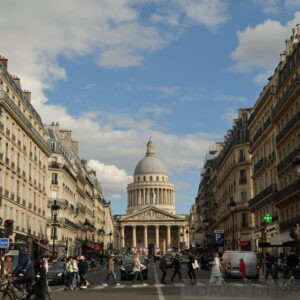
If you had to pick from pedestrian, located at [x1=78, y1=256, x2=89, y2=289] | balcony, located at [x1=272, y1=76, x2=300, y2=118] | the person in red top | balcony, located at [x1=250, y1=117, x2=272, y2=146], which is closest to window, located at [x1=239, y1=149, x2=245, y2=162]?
balcony, located at [x1=250, y1=117, x2=272, y2=146]

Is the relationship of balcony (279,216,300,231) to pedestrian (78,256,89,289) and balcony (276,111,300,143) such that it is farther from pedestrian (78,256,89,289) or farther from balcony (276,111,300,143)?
pedestrian (78,256,89,289)

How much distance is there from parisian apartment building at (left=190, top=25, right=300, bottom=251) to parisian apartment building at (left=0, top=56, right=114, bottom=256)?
16142 millimetres

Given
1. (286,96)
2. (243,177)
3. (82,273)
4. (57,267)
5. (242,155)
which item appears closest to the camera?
(82,273)

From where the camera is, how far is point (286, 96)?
4150 centimetres

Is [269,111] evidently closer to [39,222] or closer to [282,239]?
[282,239]

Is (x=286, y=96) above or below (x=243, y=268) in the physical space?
above

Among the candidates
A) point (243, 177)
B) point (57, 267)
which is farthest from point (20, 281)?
point (243, 177)

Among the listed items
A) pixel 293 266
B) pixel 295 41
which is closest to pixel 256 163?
pixel 295 41

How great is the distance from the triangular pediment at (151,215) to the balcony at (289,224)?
144m

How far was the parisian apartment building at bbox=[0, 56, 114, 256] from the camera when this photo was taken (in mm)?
44406

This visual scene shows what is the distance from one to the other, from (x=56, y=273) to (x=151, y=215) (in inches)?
6241

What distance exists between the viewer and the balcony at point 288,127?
3963 centimetres

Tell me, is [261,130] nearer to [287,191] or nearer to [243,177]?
[287,191]

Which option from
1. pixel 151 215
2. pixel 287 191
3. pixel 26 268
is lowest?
pixel 26 268
